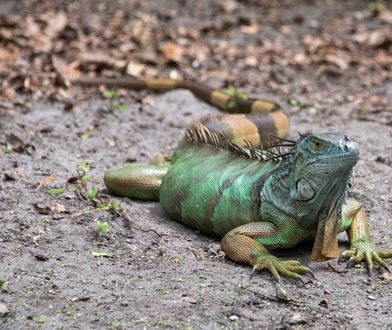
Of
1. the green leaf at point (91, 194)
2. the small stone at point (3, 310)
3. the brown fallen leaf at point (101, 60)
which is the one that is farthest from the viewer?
the brown fallen leaf at point (101, 60)

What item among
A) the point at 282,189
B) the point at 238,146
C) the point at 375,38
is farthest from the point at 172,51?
the point at 282,189

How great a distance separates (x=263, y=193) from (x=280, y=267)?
0.55 metres

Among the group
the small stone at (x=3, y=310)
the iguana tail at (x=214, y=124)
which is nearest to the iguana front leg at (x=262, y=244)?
the iguana tail at (x=214, y=124)

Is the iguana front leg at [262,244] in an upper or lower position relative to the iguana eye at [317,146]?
lower

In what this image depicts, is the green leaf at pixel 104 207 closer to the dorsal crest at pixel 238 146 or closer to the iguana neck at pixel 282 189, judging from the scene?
the dorsal crest at pixel 238 146

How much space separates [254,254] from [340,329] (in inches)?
30.9

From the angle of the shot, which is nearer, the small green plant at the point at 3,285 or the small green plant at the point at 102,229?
the small green plant at the point at 3,285

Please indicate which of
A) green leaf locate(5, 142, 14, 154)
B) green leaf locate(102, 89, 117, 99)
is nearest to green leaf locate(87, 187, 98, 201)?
green leaf locate(5, 142, 14, 154)

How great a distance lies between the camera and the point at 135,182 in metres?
5.34

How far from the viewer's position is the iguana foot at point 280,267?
407 cm

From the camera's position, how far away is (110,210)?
15.9 ft

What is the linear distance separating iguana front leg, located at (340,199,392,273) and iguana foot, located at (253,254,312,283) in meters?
0.36

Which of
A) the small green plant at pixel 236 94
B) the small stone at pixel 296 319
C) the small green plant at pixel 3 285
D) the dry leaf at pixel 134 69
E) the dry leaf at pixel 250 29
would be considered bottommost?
the dry leaf at pixel 134 69

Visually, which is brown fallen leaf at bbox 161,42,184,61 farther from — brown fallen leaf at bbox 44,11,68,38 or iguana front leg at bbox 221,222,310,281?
iguana front leg at bbox 221,222,310,281
